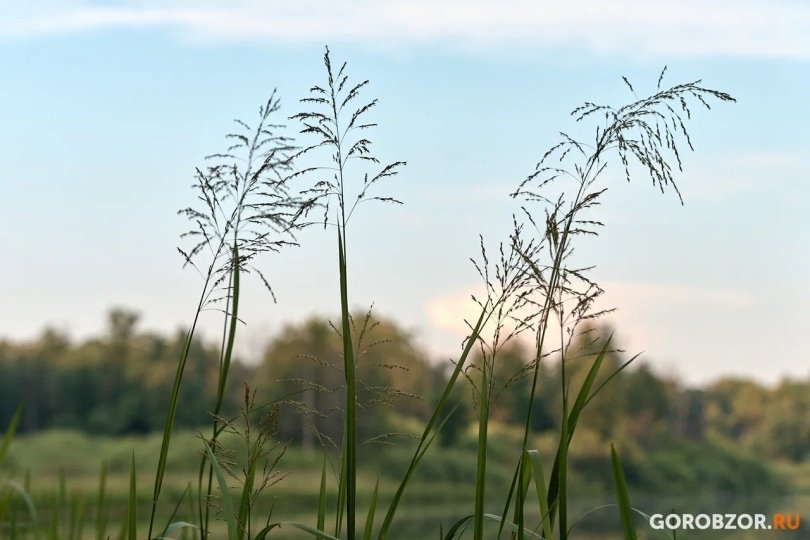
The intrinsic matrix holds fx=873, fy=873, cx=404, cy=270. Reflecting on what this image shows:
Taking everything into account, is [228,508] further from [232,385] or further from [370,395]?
[232,385]

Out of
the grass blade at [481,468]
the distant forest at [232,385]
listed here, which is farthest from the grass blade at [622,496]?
the distant forest at [232,385]

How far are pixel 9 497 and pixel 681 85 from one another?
2.22 metres

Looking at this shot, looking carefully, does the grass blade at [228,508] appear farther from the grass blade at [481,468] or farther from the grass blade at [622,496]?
the grass blade at [622,496]

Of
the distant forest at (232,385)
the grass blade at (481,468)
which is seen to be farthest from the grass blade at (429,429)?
the distant forest at (232,385)

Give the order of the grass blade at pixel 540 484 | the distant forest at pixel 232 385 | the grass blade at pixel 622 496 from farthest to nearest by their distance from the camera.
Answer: the distant forest at pixel 232 385 → the grass blade at pixel 540 484 → the grass blade at pixel 622 496

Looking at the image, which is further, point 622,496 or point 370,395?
point 370,395

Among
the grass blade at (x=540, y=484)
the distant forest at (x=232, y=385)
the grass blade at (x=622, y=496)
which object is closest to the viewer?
the grass blade at (x=622, y=496)

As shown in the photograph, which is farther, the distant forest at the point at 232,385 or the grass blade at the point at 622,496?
the distant forest at the point at 232,385

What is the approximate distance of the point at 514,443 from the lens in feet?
95.7

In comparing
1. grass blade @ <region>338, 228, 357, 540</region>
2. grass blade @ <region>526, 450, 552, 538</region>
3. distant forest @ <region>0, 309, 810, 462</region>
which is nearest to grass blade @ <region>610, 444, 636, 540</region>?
grass blade @ <region>526, 450, 552, 538</region>

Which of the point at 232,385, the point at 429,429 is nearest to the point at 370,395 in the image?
the point at 232,385

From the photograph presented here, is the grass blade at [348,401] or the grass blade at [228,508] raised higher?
the grass blade at [348,401]

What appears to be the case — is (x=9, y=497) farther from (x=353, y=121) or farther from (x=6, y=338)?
(x=6, y=338)

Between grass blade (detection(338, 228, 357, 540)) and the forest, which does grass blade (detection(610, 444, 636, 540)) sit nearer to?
grass blade (detection(338, 228, 357, 540))
